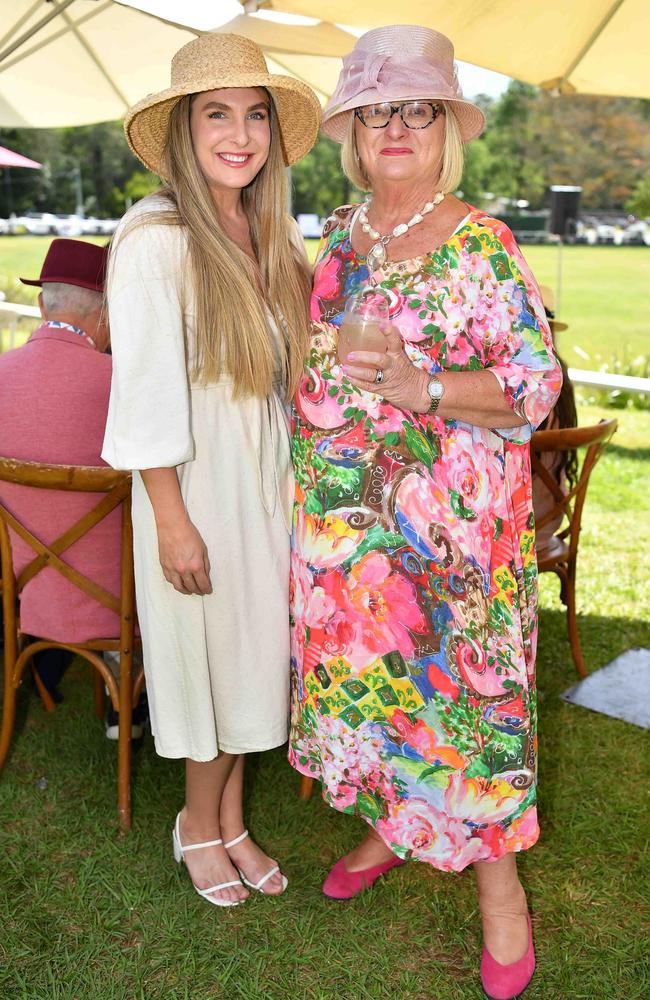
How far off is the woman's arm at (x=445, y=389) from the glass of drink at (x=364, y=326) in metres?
0.04

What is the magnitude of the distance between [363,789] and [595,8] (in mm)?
3435

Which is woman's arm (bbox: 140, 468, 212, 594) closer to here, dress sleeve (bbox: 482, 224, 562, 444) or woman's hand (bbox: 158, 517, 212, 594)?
woman's hand (bbox: 158, 517, 212, 594)

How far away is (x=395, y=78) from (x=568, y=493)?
187cm

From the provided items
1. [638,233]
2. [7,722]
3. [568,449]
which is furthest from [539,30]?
[638,233]

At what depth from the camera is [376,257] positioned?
201 centimetres

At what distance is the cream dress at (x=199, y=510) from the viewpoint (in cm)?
200

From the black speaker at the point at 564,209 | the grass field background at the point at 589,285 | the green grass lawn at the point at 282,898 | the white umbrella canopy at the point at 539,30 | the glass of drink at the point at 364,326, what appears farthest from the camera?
the grass field background at the point at 589,285

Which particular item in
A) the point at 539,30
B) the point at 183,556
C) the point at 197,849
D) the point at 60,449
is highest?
the point at 539,30

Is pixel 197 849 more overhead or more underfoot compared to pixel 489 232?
more underfoot

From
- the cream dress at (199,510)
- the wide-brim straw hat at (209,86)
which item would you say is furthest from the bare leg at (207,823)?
the wide-brim straw hat at (209,86)

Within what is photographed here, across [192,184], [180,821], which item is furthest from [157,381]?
[180,821]

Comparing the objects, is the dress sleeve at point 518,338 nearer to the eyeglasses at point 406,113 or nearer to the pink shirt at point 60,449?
the eyeglasses at point 406,113

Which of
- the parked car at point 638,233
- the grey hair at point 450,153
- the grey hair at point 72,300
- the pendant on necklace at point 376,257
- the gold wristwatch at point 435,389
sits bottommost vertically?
the parked car at point 638,233

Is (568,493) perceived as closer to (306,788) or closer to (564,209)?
(306,788)
